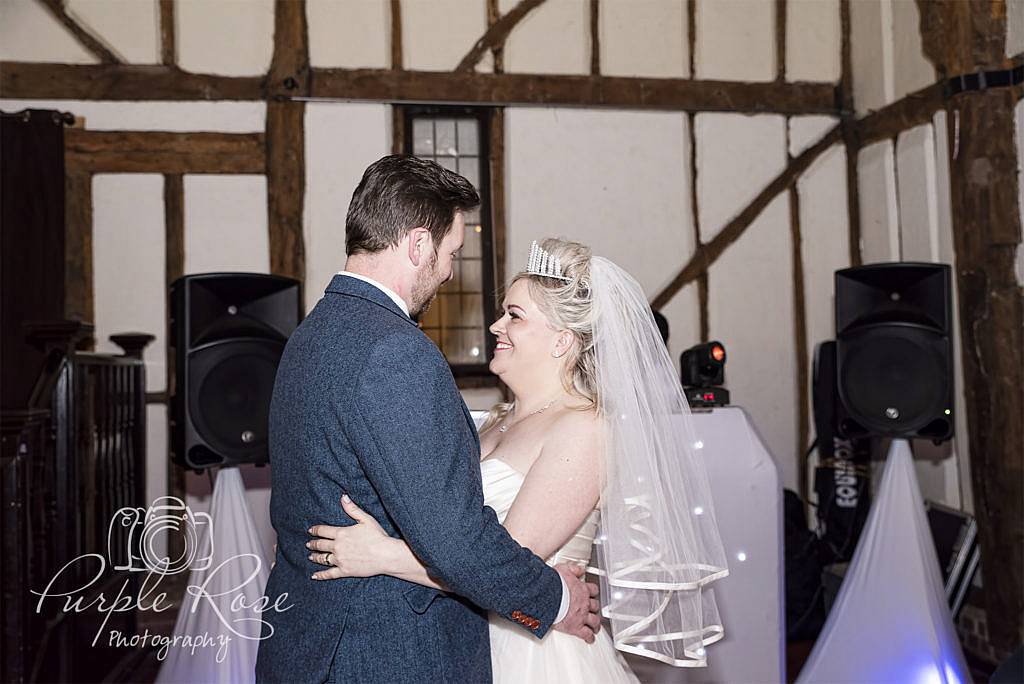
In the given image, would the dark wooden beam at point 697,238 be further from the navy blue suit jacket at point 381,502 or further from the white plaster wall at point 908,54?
the navy blue suit jacket at point 381,502

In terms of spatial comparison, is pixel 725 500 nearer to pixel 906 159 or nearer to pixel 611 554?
pixel 611 554

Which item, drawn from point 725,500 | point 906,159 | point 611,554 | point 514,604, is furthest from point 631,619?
point 906,159

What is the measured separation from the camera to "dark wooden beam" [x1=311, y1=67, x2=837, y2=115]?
486 centimetres

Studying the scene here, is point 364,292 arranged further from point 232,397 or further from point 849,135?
point 849,135

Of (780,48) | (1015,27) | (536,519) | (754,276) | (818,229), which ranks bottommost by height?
(536,519)

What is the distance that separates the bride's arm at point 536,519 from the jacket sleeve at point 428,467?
2.7 inches

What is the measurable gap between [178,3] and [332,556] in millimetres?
4160

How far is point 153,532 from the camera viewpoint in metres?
4.73

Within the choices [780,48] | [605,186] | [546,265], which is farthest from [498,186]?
[546,265]

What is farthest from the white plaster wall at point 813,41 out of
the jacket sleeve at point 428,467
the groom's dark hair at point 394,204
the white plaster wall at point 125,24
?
the jacket sleeve at point 428,467

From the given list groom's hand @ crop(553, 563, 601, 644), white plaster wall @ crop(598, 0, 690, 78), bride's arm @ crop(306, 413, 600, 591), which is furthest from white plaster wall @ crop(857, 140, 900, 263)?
groom's hand @ crop(553, 563, 601, 644)

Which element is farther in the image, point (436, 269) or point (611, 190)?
point (611, 190)

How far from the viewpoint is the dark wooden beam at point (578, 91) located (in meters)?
4.86

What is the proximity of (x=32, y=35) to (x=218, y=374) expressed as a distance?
2647mm
